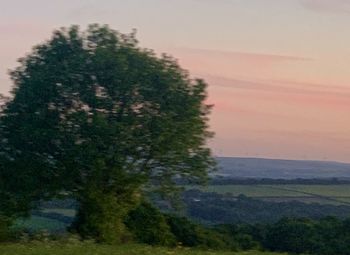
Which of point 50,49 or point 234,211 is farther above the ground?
point 50,49

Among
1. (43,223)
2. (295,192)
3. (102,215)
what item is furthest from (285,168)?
(102,215)

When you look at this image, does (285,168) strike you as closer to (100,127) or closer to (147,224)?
(147,224)

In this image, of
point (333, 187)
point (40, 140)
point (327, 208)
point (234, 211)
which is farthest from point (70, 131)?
point (333, 187)

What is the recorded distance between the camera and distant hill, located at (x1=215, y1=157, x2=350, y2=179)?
117 metres

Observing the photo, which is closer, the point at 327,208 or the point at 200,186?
the point at 200,186

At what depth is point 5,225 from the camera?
33.6 meters

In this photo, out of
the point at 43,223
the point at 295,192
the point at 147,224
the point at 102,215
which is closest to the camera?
the point at 102,215

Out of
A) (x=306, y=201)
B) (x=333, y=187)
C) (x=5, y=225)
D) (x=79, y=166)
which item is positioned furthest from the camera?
(x=333, y=187)

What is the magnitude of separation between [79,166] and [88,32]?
5822 millimetres

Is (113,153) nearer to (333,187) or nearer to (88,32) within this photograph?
(88,32)

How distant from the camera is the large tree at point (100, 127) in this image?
38.5 m

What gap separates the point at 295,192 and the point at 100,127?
53362mm

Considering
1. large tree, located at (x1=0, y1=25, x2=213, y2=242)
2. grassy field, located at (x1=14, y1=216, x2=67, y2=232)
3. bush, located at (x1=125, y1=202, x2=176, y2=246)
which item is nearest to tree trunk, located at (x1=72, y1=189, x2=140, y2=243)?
large tree, located at (x1=0, y1=25, x2=213, y2=242)

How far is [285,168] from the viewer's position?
13338 centimetres
